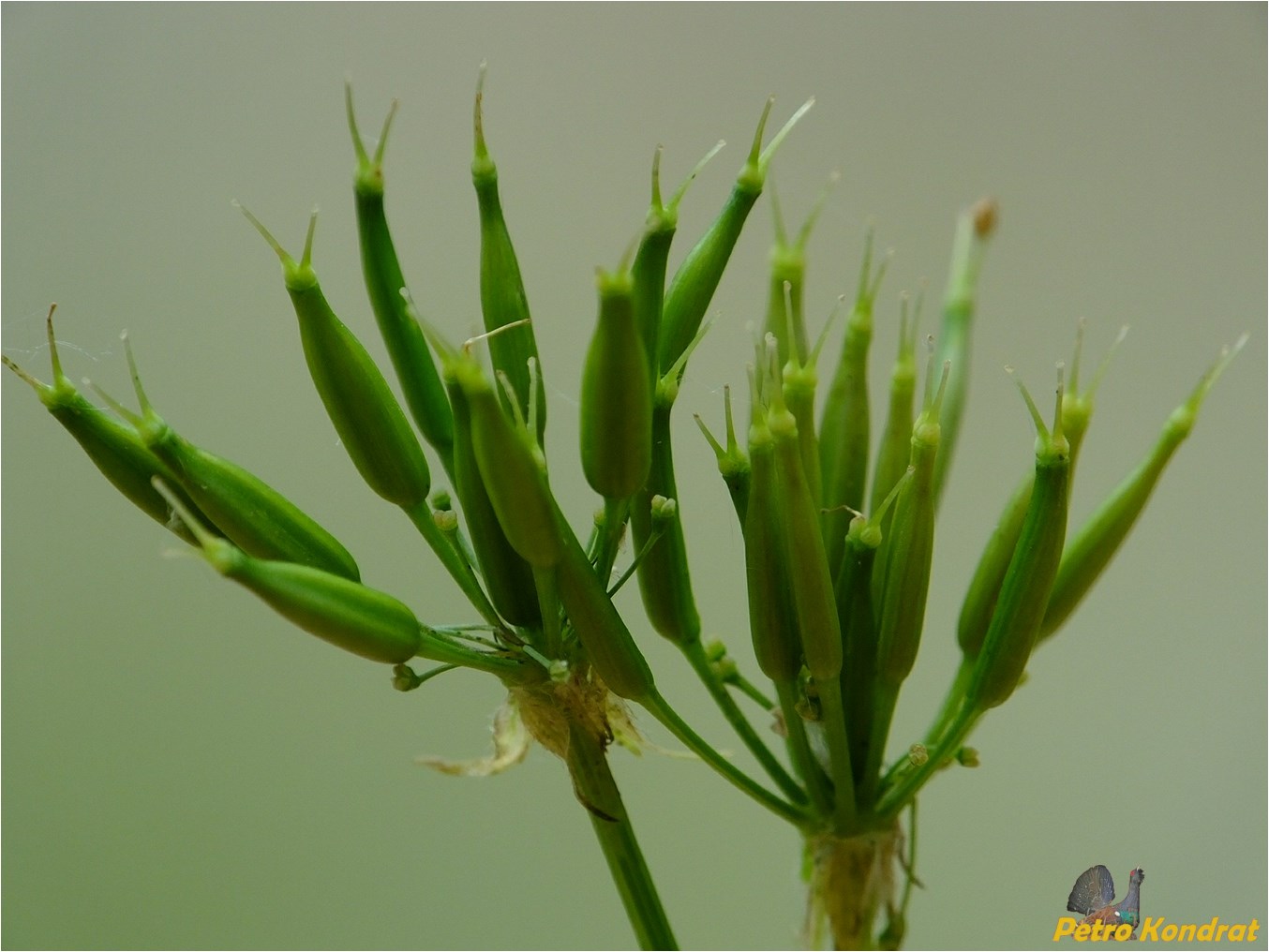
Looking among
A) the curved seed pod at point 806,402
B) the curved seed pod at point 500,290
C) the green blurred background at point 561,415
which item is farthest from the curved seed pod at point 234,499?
the green blurred background at point 561,415

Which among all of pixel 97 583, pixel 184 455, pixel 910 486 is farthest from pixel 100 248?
pixel 910 486

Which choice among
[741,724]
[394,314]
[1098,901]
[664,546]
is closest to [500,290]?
[394,314]

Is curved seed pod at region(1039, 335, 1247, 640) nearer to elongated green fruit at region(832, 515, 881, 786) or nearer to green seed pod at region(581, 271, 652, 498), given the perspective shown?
elongated green fruit at region(832, 515, 881, 786)

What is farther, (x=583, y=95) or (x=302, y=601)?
(x=583, y=95)

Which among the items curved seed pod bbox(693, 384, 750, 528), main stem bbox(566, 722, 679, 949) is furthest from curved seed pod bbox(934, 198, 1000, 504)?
main stem bbox(566, 722, 679, 949)

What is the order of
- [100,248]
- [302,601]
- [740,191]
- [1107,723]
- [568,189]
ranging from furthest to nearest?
[1107,723] < [568,189] < [100,248] < [740,191] < [302,601]

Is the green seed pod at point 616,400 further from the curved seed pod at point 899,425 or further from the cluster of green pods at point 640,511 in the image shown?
the curved seed pod at point 899,425

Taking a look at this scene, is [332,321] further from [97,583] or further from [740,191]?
[97,583]
